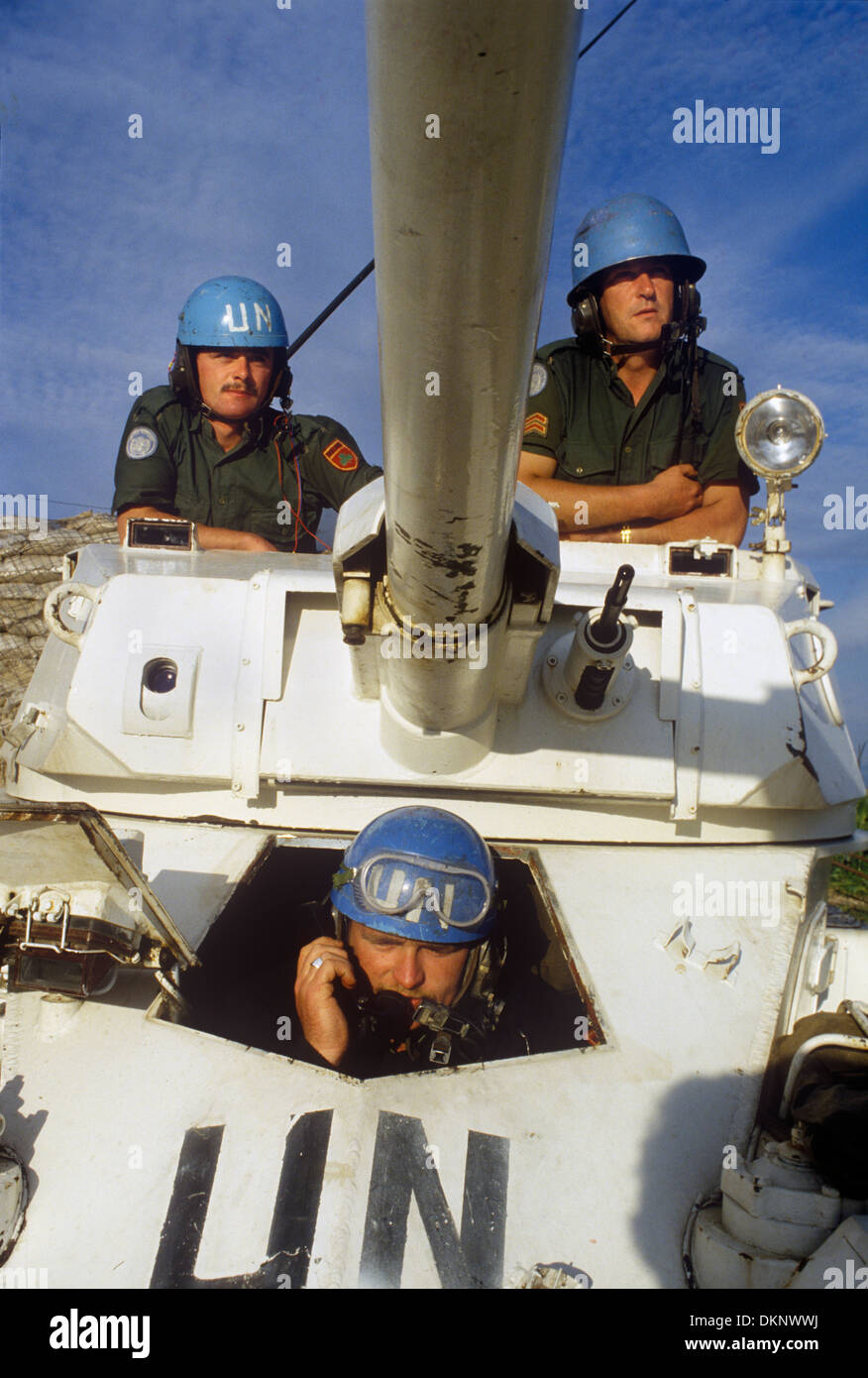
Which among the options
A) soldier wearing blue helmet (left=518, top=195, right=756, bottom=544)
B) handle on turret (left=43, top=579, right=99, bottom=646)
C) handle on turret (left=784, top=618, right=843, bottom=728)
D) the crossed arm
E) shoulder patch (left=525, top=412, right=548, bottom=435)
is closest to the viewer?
handle on turret (left=784, top=618, right=843, bottom=728)

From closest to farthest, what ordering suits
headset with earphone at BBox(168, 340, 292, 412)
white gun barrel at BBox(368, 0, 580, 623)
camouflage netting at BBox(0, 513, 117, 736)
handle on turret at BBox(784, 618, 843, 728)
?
white gun barrel at BBox(368, 0, 580, 623) < handle on turret at BBox(784, 618, 843, 728) < headset with earphone at BBox(168, 340, 292, 412) < camouflage netting at BBox(0, 513, 117, 736)

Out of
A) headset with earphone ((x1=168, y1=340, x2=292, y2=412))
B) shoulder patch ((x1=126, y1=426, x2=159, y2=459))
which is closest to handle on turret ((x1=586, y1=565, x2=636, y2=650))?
shoulder patch ((x1=126, y1=426, x2=159, y2=459))

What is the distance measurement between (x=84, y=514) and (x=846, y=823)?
7.41 m

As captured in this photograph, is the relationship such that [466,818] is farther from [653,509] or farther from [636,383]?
[636,383]

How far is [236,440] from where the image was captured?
5754mm

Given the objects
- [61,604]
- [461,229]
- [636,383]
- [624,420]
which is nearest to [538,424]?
[624,420]

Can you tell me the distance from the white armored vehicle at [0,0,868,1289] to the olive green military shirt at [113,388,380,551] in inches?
46.2

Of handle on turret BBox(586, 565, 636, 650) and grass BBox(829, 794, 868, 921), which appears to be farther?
grass BBox(829, 794, 868, 921)

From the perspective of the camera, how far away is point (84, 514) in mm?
9469

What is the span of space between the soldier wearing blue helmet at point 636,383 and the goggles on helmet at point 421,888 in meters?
2.48

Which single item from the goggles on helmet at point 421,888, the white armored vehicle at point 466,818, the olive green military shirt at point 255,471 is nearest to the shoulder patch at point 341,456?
the olive green military shirt at point 255,471

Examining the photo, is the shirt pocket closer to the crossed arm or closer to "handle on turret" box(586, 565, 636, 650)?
the crossed arm

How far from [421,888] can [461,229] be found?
80.1 inches

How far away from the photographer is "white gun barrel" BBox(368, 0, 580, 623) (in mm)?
1139
